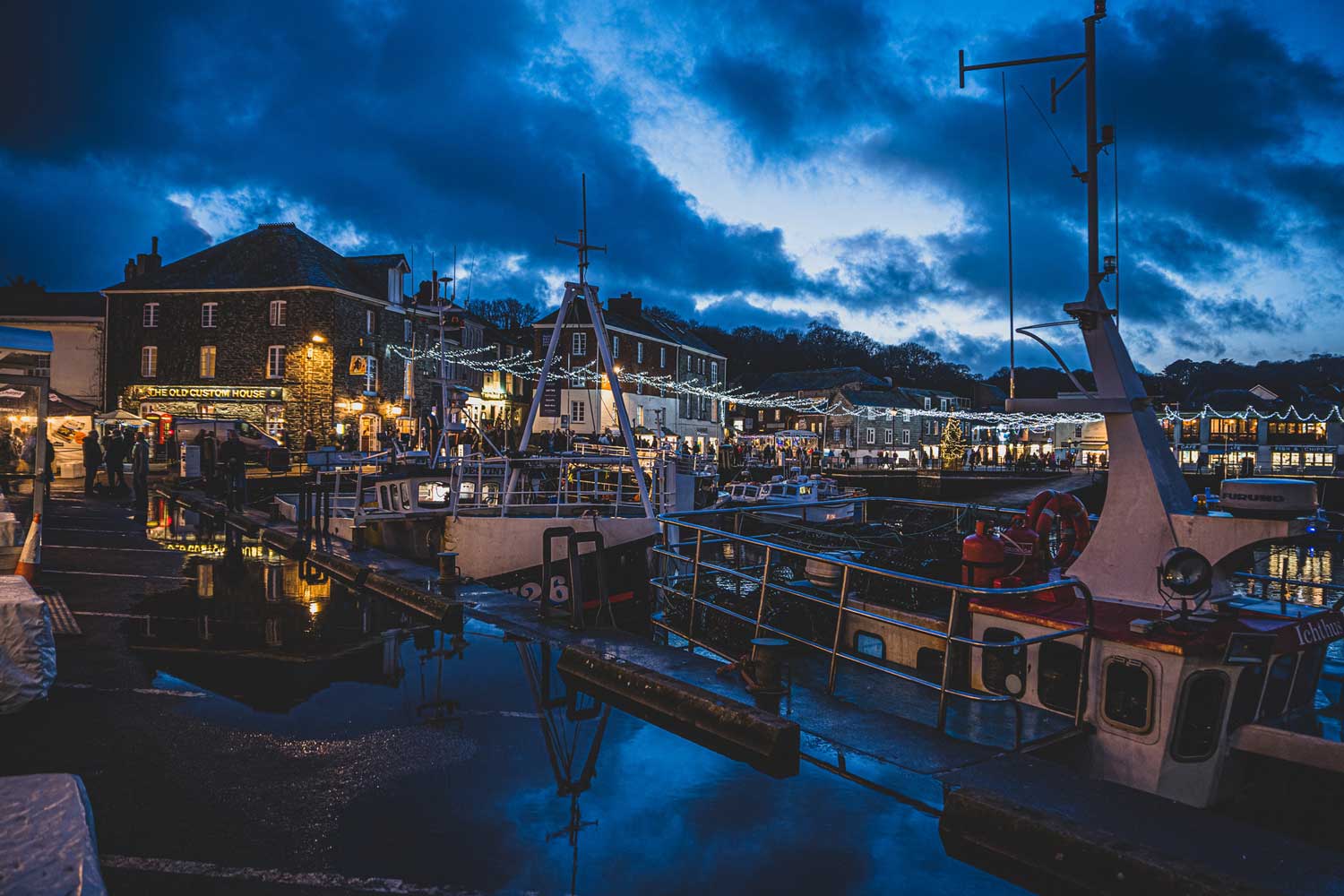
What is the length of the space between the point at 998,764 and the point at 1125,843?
1.22m

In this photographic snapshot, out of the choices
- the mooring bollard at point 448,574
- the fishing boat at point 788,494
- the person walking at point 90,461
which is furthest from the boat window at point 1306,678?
the person walking at point 90,461

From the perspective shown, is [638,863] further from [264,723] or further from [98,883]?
[264,723]

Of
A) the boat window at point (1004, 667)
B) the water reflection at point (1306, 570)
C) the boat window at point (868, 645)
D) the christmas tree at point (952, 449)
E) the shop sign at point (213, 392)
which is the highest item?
the shop sign at point (213, 392)

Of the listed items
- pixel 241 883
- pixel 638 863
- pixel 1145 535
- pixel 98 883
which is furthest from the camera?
pixel 1145 535

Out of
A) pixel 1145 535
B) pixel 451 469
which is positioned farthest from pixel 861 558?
pixel 451 469

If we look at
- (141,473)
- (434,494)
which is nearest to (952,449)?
(434,494)

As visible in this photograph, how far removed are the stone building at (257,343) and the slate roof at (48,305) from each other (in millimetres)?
7776

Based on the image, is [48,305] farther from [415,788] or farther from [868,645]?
[415,788]

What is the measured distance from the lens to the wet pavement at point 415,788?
422cm

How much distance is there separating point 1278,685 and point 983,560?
8.49 feet

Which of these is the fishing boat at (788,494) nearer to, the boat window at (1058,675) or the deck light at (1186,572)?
the boat window at (1058,675)

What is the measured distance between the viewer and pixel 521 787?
5.30m

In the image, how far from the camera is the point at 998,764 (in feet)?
17.7

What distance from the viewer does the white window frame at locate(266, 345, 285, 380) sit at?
144 ft
